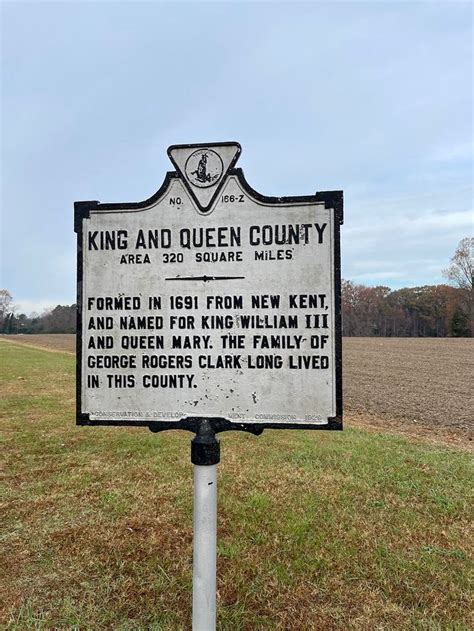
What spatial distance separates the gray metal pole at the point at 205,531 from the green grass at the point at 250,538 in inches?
25.3

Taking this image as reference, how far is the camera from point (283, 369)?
221 centimetres

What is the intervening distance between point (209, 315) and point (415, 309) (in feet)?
333

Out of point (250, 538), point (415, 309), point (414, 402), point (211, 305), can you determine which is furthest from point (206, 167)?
point (415, 309)

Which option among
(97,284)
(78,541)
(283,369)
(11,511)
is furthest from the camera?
(11,511)

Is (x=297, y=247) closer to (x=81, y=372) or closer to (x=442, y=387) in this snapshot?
(x=81, y=372)

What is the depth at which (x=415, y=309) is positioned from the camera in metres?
96.1

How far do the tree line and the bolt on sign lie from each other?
86.6m

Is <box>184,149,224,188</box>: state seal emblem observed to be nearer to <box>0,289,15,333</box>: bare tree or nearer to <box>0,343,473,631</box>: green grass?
<box>0,343,473,631</box>: green grass

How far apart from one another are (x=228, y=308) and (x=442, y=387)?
17623mm

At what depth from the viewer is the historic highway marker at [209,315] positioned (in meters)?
2.21

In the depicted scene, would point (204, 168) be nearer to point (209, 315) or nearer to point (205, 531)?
point (209, 315)

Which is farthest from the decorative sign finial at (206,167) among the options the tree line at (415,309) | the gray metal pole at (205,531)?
the tree line at (415,309)

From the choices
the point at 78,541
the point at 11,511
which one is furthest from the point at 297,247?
the point at 11,511

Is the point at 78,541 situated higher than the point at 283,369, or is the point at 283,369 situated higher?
the point at 283,369
